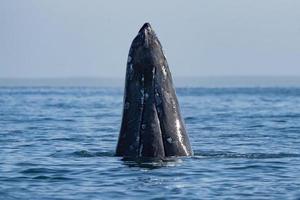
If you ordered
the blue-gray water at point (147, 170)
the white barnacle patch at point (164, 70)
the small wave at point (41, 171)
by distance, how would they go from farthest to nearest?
the white barnacle patch at point (164, 70)
the small wave at point (41, 171)
the blue-gray water at point (147, 170)

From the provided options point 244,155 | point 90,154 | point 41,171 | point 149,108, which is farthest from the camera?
point 90,154

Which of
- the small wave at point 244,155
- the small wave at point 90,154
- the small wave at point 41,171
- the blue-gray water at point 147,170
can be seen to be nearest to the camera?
the blue-gray water at point 147,170

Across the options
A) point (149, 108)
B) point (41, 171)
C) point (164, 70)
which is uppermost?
point (164, 70)

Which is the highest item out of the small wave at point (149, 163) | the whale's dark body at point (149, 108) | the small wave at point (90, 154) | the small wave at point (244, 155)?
the whale's dark body at point (149, 108)

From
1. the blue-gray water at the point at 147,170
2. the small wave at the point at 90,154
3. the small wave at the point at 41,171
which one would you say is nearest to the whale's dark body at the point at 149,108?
the blue-gray water at the point at 147,170

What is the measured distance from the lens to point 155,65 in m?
15.6

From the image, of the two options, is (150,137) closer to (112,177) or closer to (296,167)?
(112,177)

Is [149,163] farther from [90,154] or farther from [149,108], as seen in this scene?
[90,154]

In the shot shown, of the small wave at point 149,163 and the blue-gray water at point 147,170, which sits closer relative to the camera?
the blue-gray water at point 147,170

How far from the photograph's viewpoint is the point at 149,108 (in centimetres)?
1529

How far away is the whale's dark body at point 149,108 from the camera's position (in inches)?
596

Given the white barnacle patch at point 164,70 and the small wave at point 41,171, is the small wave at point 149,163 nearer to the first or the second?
the small wave at point 41,171

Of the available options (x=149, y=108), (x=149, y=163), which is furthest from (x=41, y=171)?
(x=149, y=108)

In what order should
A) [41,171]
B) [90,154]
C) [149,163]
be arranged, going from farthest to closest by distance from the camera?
[90,154] < [41,171] < [149,163]
